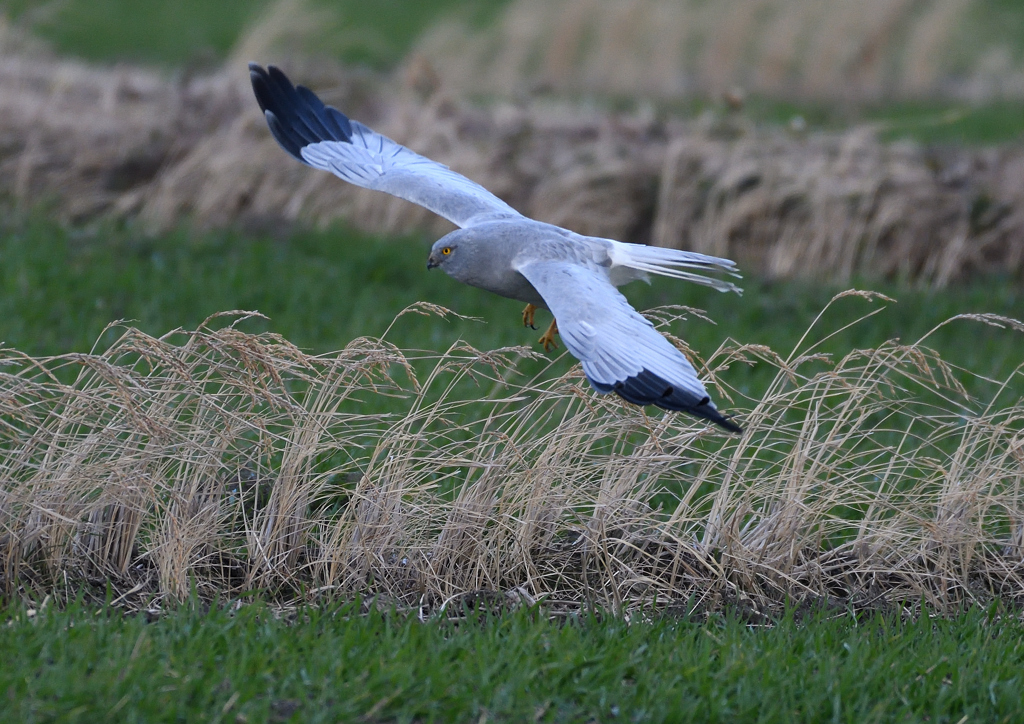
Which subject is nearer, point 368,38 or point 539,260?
point 539,260

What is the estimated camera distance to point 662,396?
297 cm

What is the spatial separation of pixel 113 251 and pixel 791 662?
5942mm

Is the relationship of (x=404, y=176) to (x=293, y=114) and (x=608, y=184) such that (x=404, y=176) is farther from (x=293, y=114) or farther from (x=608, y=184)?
(x=608, y=184)

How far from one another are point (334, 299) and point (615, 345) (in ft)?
15.1

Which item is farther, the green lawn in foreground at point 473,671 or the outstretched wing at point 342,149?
the outstretched wing at point 342,149

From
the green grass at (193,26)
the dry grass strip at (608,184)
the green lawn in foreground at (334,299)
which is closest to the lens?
the green lawn in foreground at (334,299)

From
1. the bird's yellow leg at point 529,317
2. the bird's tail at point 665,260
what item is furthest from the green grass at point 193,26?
the bird's tail at point 665,260

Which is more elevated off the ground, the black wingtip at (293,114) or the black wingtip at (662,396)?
the black wingtip at (293,114)

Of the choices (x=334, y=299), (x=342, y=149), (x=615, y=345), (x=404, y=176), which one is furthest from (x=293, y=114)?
(x=334, y=299)

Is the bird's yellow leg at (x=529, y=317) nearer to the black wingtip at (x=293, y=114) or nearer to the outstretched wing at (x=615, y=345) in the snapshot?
the outstretched wing at (x=615, y=345)

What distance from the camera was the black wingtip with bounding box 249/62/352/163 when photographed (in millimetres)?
4676

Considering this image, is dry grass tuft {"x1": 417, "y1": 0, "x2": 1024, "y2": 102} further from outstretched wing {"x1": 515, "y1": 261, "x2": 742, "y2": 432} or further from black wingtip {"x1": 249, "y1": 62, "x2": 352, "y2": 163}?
outstretched wing {"x1": 515, "y1": 261, "x2": 742, "y2": 432}

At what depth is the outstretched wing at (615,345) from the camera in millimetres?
2982

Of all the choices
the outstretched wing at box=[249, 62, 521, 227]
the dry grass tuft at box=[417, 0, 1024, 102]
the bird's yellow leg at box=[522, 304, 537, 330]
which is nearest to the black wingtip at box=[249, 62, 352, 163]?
the outstretched wing at box=[249, 62, 521, 227]
